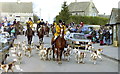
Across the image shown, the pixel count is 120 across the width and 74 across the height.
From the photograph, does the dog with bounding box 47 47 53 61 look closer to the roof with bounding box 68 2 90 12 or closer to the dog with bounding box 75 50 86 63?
the dog with bounding box 75 50 86 63

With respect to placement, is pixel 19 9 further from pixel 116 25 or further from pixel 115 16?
pixel 116 25

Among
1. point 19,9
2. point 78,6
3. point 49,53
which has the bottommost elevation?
point 49,53

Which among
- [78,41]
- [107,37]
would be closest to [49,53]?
[78,41]

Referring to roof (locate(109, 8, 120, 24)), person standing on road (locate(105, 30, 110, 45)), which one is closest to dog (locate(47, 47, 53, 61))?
person standing on road (locate(105, 30, 110, 45))

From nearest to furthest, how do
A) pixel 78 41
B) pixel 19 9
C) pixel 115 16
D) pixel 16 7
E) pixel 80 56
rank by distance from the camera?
pixel 80 56, pixel 78 41, pixel 115 16, pixel 19 9, pixel 16 7

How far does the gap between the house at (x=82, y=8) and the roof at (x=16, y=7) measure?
1535cm

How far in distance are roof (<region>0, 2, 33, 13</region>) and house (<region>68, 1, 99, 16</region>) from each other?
604 inches

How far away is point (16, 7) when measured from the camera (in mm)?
106500

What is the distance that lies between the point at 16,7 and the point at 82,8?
24290 mm

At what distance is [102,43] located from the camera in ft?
107

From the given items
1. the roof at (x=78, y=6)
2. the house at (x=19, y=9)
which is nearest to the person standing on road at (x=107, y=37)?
the roof at (x=78, y=6)

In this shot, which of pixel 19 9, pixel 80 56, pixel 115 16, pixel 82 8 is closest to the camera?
pixel 80 56

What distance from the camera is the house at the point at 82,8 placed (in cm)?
10044

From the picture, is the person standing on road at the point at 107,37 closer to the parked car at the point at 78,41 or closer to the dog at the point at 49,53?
the parked car at the point at 78,41
